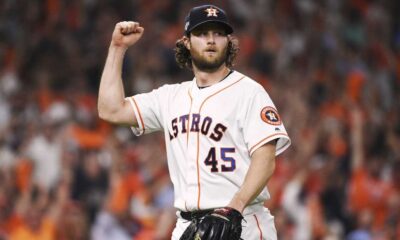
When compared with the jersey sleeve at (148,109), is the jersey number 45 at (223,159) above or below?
below

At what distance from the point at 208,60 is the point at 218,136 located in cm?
37

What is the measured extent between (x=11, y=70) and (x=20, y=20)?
3.80 ft

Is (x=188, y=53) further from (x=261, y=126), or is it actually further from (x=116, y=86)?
(x=261, y=126)

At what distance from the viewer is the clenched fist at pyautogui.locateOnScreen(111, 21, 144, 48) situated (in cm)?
500

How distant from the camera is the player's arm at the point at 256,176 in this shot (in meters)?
4.41

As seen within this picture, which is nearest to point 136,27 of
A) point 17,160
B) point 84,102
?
point 17,160

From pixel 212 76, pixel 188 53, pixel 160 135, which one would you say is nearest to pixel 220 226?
pixel 212 76

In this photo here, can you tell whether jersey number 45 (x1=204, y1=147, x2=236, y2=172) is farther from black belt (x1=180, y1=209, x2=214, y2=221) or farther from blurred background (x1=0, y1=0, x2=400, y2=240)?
blurred background (x1=0, y1=0, x2=400, y2=240)

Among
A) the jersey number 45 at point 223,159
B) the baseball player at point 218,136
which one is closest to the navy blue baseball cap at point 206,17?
the baseball player at point 218,136

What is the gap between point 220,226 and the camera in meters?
4.27

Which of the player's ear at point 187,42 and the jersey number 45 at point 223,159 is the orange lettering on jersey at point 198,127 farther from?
the player's ear at point 187,42

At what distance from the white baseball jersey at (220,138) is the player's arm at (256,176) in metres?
0.04

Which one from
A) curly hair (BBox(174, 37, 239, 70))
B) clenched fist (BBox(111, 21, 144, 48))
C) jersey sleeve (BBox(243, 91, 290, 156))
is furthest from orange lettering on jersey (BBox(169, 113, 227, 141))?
clenched fist (BBox(111, 21, 144, 48))

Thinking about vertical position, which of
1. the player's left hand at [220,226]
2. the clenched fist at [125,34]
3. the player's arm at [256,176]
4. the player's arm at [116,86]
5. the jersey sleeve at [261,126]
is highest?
the clenched fist at [125,34]
